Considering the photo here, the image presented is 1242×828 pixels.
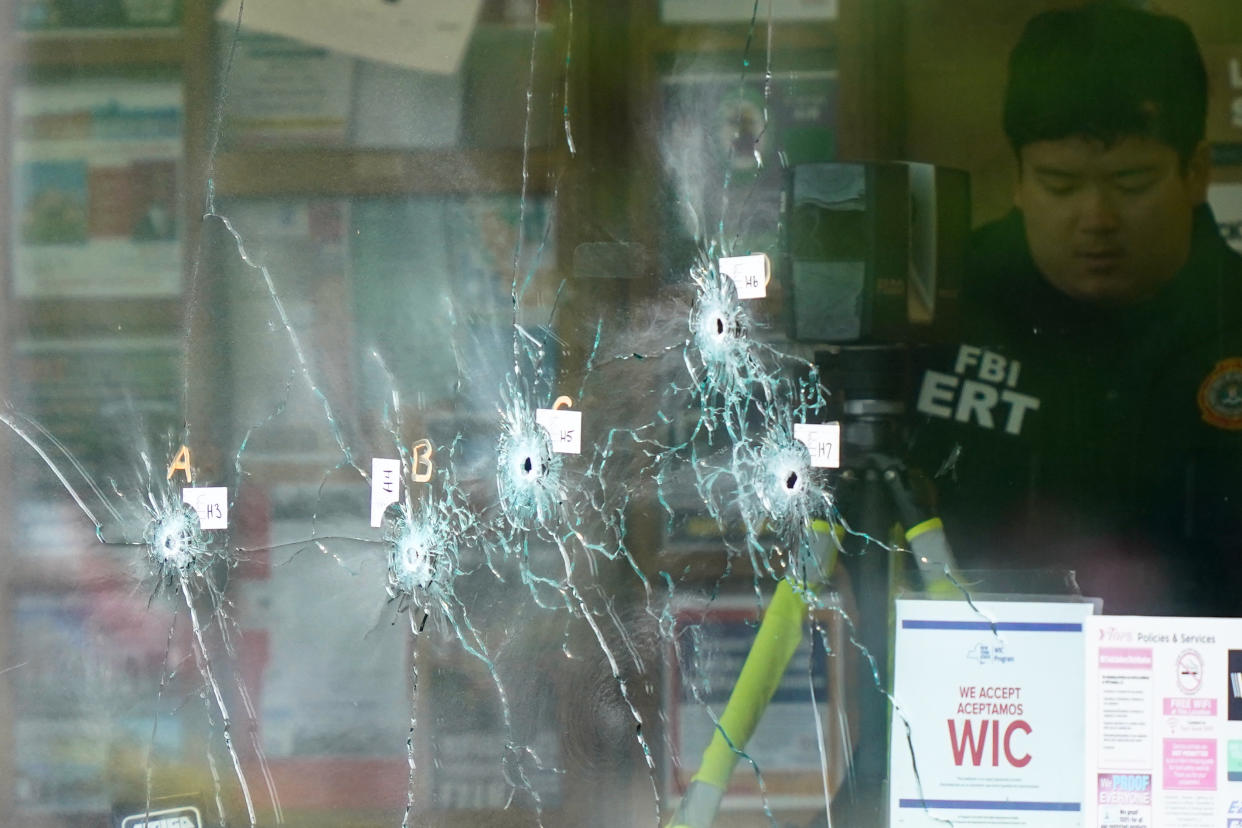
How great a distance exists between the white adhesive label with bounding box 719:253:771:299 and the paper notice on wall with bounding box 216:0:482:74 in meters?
0.78

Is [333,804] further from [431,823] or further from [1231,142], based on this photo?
[1231,142]

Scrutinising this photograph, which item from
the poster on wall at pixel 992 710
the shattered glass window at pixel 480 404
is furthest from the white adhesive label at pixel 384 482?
the poster on wall at pixel 992 710

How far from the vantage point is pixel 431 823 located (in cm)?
293

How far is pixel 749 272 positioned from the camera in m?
2.79

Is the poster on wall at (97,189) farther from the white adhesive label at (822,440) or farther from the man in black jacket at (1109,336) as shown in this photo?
the man in black jacket at (1109,336)

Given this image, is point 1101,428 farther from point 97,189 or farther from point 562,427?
point 97,189

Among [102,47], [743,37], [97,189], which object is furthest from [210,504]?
[743,37]

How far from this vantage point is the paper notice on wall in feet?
9.46

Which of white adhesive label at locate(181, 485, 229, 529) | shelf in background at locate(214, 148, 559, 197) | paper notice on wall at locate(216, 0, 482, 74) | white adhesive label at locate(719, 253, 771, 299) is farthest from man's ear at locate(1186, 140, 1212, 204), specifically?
white adhesive label at locate(181, 485, 229, 529)

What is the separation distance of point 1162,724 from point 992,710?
1.21 feet

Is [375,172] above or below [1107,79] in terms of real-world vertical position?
below

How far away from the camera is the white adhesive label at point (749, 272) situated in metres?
2.79

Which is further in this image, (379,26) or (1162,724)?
(379,26)

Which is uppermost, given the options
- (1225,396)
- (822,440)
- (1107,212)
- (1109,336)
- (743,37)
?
(743,37)
